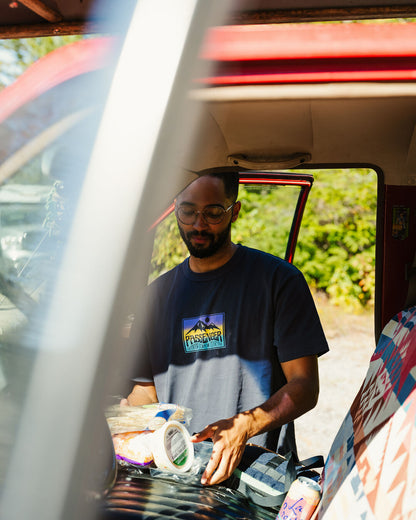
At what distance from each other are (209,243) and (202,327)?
1.26 ft

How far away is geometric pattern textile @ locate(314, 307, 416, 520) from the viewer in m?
1.17

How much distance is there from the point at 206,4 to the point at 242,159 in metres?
1.70

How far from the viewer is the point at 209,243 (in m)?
2.47

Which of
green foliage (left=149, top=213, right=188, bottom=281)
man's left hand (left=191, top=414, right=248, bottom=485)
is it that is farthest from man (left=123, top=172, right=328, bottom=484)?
man's left hand (left=191, top=414, right=248, bottom=485)

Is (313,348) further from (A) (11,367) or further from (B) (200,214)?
(A) (11,367)

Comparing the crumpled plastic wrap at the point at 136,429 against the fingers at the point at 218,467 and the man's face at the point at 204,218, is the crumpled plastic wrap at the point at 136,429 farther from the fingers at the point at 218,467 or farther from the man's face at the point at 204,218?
the man's face at the point at 204,218

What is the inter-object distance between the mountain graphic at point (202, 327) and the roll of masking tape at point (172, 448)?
0.73m

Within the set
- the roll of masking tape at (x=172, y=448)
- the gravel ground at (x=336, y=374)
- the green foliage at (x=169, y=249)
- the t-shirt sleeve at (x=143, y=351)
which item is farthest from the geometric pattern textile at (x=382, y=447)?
the gravel ground at (x=336, y=374)

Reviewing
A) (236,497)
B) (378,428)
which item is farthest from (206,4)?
(236,497)

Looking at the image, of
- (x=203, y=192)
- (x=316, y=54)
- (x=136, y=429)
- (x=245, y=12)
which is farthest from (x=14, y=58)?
(x=203, y=192)

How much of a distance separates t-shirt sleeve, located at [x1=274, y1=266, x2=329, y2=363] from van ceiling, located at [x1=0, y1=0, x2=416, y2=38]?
1150 millimetres

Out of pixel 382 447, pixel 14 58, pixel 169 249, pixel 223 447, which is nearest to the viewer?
pixel 14 58

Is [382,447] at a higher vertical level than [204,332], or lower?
lower

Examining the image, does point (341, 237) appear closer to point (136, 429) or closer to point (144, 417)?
point (144, 417)
